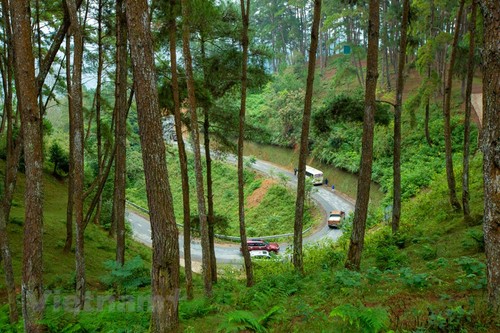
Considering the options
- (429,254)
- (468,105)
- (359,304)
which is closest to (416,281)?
(359,304)

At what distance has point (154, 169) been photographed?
4.87 meters

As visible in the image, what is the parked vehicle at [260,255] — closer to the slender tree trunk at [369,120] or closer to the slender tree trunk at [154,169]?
the slender tree trunk at [369,120]

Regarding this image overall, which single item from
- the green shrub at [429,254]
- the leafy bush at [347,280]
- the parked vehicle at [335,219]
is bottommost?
the parked vehicle at [335,219]

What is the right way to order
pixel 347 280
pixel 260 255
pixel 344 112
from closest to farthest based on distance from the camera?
pixel 347 280 → pixel 344 112 → pixel 260 255

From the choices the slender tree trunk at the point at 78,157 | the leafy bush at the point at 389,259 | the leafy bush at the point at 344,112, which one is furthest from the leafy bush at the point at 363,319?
the leafy bush at the point at 344,112

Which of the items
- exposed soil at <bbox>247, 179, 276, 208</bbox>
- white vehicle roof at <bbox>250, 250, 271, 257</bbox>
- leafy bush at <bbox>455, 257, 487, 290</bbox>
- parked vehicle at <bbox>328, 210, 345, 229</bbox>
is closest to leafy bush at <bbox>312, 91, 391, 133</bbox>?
leafy bush at <bbox>455, 257, 487, 290</bbox>

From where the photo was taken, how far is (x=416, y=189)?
20828 mm

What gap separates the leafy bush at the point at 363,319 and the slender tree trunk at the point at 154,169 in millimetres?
2180

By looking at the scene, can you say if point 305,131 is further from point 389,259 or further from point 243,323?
point 243,323

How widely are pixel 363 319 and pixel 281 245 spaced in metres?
20.4

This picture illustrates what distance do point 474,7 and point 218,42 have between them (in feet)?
23.1

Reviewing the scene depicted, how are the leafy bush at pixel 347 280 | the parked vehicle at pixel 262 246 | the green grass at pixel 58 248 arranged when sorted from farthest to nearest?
1. the parked vehicle at pixel 262 246
2. the green grass at pixel 58 248
3. the leafy bush at pixel 347 280

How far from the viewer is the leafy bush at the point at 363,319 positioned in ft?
13.6

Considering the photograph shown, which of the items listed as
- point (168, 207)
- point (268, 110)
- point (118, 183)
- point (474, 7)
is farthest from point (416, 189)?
point (268, 110)
